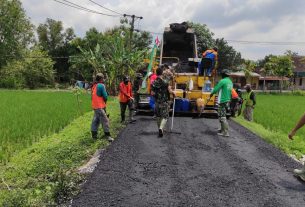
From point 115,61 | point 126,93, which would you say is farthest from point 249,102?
point 115,61

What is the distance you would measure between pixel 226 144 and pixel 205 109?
5.24m

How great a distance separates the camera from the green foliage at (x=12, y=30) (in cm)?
5712

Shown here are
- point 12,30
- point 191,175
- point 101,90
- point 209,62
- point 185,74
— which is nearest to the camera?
point 191,175

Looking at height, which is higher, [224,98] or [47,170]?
[224,98]

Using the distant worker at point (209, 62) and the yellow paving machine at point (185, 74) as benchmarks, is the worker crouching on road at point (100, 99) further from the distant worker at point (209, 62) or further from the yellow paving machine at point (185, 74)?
the distant worker at point (209, 62)

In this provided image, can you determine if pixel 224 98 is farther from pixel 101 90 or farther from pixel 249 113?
pixel 249 113

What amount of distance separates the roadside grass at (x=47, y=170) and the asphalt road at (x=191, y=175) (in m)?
0.30

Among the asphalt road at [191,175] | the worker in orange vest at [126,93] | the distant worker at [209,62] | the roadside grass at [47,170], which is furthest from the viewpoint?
the distant worker at [209,62]

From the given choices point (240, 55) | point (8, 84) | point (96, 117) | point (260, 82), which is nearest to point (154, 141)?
point (96, 117)

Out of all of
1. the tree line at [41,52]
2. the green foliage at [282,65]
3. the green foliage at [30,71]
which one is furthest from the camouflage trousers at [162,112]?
the green foliage at [282,65]

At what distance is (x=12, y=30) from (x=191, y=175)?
191ft

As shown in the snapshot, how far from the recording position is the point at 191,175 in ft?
20.4

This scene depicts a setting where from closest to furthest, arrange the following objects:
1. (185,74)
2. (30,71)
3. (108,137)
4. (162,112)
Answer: (108,137) < (162,112) < (185,74) < (30,71)

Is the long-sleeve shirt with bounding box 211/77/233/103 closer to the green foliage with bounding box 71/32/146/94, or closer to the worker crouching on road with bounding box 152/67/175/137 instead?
the worker crouching on road with bounding box 152/67/175/137
